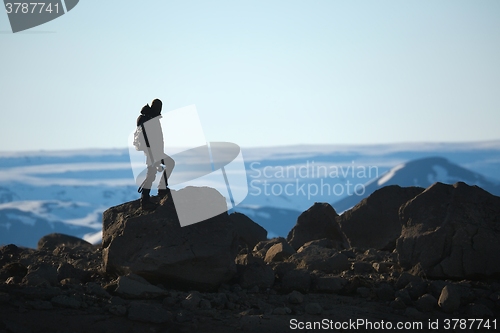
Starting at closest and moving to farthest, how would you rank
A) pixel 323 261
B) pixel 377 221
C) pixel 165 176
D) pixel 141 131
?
pixel 141 131
pixel 165 176
pixel 323 261
pixel 377 221

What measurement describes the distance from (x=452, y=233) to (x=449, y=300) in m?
2.37

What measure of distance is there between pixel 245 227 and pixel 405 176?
14650 centimetres

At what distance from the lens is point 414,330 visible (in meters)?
13.3

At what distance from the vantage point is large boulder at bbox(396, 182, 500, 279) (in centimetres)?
1588

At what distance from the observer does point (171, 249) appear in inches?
589

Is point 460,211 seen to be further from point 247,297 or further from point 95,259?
point 95,259

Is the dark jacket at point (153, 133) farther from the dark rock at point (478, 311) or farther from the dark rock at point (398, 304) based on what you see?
the dark rock at point (478, 311)

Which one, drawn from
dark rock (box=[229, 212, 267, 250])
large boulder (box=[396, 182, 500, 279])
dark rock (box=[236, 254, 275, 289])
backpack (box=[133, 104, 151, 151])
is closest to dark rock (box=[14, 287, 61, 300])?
backpack (box=[133, 104, 151, 151])

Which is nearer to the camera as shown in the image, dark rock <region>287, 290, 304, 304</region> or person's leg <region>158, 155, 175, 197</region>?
dark rock <region>287, 290, 304, 304</region>

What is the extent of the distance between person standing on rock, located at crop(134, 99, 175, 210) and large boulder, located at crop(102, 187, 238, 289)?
1.65 feet

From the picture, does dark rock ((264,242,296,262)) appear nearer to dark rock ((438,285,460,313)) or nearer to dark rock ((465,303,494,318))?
dark rock ((438,285,460,313))

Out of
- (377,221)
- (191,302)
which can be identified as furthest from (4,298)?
(377,221)

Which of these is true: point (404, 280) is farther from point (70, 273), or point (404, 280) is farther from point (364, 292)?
point (70, 273)

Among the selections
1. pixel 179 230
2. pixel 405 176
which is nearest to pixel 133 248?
pixel 179 230
